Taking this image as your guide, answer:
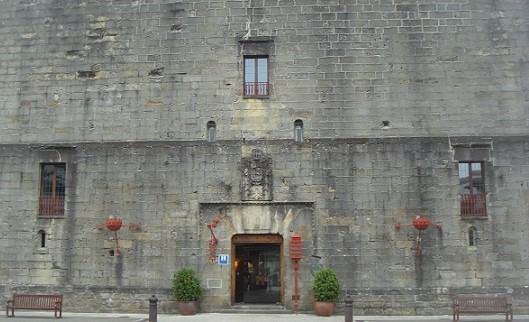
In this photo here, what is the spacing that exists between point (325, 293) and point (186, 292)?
409cm

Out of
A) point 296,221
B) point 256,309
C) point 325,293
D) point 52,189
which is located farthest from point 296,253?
point 52,189

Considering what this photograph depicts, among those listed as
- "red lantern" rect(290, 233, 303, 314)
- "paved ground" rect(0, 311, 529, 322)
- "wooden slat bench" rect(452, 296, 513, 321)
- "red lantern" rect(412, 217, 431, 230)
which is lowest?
"paved ground" rect(0, 311, 529, 322)

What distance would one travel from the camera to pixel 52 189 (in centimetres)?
1869

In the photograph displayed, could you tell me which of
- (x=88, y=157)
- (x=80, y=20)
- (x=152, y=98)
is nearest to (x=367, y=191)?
(x=152, y=98)

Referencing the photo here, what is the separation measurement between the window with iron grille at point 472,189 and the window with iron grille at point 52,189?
12674mm

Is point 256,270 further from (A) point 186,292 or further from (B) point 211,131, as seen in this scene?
(B) point 211,131

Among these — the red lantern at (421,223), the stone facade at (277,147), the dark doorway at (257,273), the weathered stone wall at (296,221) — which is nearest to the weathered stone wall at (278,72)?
the stone facade at (277,147)

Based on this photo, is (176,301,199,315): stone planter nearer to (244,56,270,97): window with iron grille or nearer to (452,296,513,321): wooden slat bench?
(244,56,270,97): window with iron grille

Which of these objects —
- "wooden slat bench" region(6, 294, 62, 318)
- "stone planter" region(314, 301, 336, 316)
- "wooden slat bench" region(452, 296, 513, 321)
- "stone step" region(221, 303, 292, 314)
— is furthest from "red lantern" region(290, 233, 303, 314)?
"wooden slat bench" region(6, 294, 62, 318)

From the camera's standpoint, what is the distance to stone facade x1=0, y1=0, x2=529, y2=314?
17391 mm

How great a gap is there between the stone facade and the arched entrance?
1.56 feet

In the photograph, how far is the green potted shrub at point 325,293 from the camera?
16.6 meters

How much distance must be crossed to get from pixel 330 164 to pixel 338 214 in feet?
5.15

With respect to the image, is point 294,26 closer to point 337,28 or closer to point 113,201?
point 337,28
